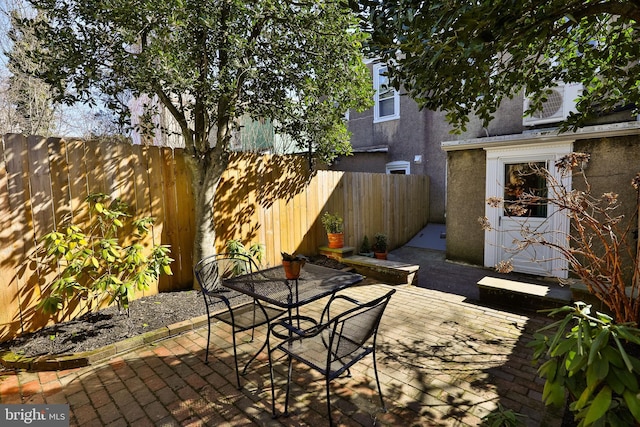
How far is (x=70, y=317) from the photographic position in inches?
143

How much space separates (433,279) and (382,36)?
17.2 ft

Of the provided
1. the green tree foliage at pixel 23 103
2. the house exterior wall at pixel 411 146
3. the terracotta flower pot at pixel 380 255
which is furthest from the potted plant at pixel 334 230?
the green tree foliage at pixel 23 103

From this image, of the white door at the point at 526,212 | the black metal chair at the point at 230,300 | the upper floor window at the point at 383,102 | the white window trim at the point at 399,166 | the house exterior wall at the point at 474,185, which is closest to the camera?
the black metal chair at the point at 230,300

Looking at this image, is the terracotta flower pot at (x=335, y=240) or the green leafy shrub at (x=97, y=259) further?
the terracotta flower pot at (x=335, y=240)

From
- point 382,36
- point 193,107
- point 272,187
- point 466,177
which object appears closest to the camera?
point 382,36

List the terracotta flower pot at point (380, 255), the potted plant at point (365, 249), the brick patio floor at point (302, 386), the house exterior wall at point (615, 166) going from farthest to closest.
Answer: the potted plant at point (365, 249), the terracotta flower pot at point (380, 255), the house exterior wall at point (615, 166), the brick patio floor at point (302, 386)

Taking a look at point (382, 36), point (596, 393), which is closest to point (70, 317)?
point (382, 36)

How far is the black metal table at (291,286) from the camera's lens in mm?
2686

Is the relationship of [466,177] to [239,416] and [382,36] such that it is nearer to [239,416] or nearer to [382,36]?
[382,36]

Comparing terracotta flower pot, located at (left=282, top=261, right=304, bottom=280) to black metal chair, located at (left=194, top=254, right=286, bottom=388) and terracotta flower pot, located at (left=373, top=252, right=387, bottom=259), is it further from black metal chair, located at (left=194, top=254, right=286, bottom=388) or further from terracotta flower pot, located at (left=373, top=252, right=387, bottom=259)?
terracotta flower pot, located at (left=373, top=252, right=387, bottom=259)

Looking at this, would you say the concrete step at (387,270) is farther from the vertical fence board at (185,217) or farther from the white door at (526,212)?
the vertical fence board at (185,217)

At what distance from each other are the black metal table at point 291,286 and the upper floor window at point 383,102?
334 inches
